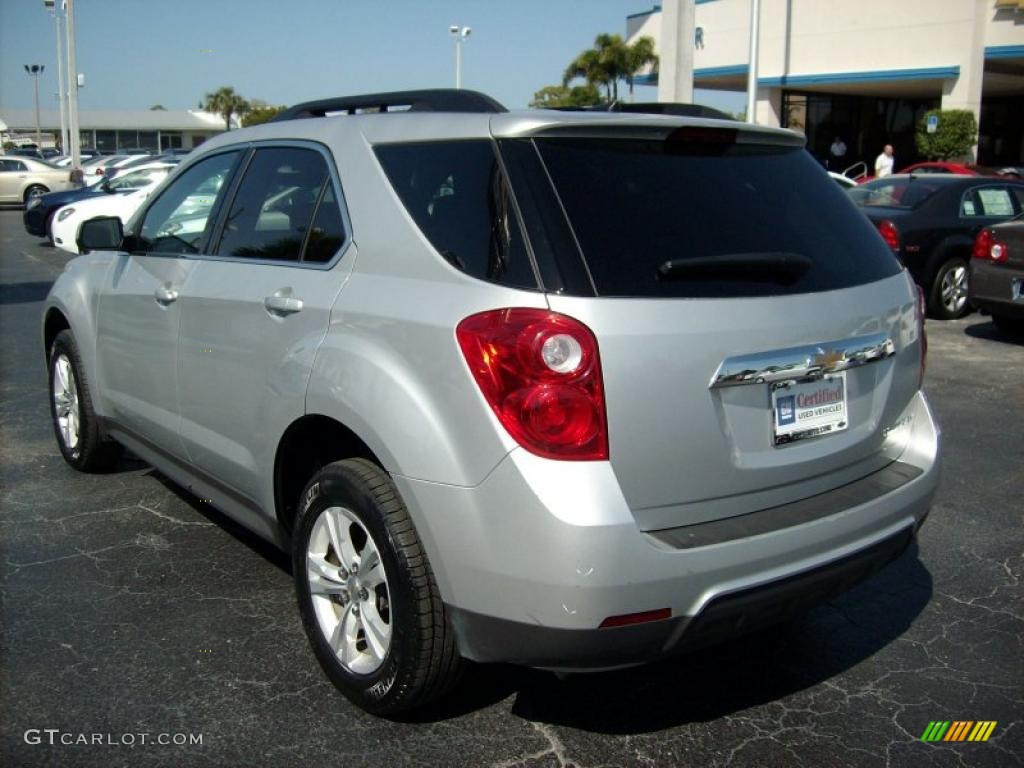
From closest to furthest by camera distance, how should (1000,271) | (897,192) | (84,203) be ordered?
1. (1000,271)
2. (897,192)
3. (84,203)

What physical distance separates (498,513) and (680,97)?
18.5 meters

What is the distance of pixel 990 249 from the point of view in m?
9.45

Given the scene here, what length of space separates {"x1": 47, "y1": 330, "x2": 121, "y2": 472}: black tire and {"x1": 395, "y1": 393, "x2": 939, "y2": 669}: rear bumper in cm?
289

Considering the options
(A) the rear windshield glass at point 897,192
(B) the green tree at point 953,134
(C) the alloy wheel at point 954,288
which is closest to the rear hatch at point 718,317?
(C) the alloy wheel at point 954,288

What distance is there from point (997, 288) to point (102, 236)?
789cm

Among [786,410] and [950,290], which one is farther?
[950,290]

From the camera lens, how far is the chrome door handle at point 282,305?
10.6 feet

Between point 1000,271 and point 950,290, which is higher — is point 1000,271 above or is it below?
above

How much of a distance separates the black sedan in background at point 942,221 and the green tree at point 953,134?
48.7 feet

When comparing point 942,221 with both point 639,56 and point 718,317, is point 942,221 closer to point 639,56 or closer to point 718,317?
point 718,317

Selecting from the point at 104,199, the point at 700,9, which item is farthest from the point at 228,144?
the point at 700,9

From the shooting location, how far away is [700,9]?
31.7 metres

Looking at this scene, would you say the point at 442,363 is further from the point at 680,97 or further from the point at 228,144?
the point at 680,97

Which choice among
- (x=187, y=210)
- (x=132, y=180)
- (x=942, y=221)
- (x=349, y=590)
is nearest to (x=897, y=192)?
(x=942, y=221)
